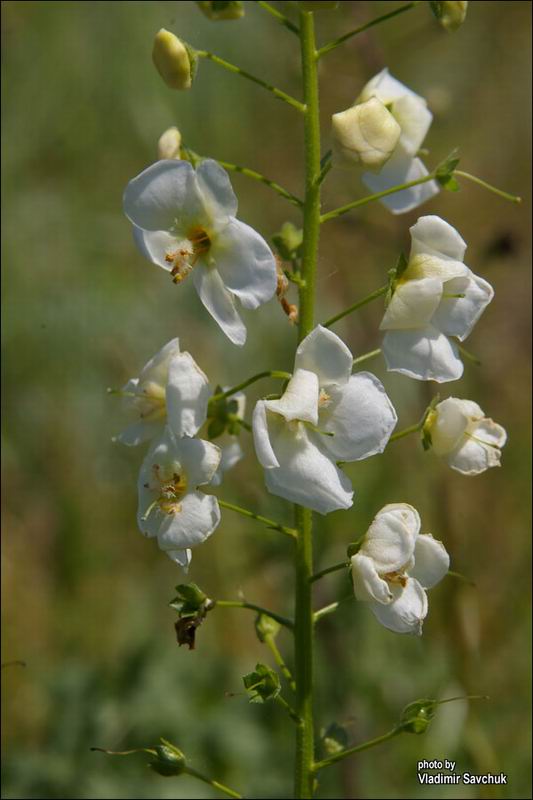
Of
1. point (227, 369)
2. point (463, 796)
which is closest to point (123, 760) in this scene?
point (463, 796)

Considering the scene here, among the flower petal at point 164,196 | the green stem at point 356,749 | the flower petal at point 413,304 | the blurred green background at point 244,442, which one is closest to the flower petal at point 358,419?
the flower petal at point 413,304

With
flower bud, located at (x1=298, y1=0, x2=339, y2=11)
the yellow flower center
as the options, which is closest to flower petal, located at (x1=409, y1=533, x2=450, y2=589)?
the yellow flower center

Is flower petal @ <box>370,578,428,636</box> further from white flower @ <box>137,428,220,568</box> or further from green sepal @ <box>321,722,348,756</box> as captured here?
green sepal @ <box>321,722,348,756</box>

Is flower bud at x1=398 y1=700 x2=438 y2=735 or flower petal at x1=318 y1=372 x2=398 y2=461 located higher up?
flower petal at x1=318 y1=372 x2=398 y2=461

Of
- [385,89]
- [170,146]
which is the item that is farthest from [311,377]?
[385,89]
